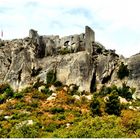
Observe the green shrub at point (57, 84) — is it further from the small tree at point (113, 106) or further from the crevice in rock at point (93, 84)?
the small tree at point (113, 106)

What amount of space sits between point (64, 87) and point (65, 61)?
4950mm

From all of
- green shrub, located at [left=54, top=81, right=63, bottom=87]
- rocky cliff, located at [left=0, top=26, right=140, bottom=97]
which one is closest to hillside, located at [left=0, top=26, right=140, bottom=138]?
rocky cliff, located at [left=0, top=26, right=140, bottom=97]

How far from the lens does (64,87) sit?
73.8 m

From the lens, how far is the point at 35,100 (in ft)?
226

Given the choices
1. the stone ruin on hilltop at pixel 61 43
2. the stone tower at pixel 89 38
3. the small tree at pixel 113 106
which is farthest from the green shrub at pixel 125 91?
the stone ruin on hilltop at pixel 61 43

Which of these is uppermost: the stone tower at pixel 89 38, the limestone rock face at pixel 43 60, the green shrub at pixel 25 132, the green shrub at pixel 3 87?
the stone tower at pixel 89 38

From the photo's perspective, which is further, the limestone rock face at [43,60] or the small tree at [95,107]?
the limestone rock face at [43,60]

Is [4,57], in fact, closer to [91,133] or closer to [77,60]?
[77,60]

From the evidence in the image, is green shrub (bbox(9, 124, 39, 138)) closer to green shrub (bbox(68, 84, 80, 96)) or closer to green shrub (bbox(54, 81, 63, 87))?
green shrub (bbox(68, 84, 80, 96))

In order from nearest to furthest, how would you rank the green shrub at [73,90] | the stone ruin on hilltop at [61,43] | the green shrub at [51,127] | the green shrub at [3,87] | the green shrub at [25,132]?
the green shrub at [25,132] → the green shrub at [51,127] → the green shrub at [73,90] → the green shrub at [3,87] → the stone ruin on hilltop at [61,43]

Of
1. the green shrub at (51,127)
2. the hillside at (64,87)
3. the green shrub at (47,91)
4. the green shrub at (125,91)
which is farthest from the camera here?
the green shrub at (47,91)

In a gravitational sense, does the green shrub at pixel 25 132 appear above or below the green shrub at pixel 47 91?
below

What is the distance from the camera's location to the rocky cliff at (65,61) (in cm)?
7531

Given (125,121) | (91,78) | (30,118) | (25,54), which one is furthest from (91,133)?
(25,54)
